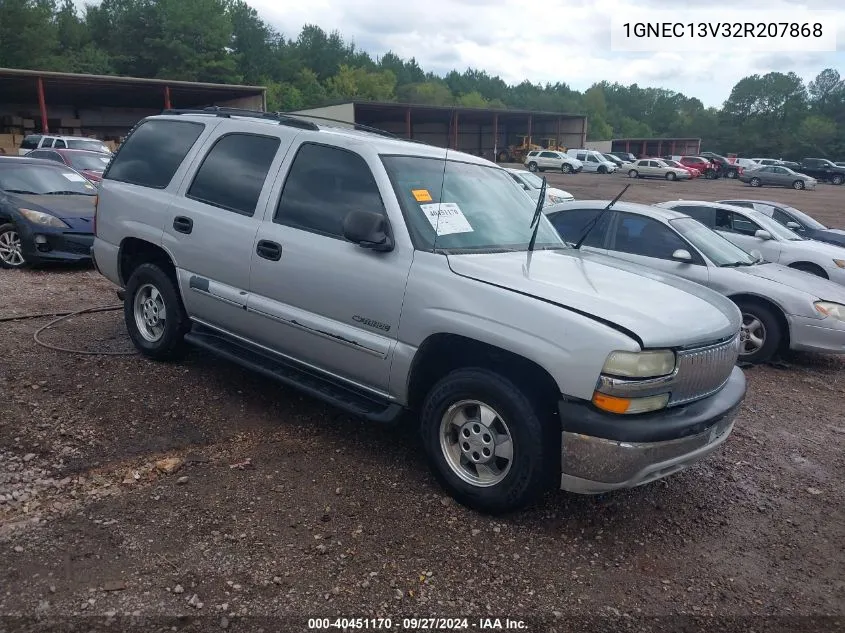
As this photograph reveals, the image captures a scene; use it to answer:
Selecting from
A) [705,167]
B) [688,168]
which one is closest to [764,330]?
[688,168]

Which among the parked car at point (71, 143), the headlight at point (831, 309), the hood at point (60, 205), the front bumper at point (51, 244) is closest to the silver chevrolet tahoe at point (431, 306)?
the headlight at point (831, 309)

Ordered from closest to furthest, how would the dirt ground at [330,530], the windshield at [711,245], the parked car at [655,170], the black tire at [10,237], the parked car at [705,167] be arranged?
1. the dirt ground at [330,530]
2. the windshield at [711,245]
3. the black tire at [10,237]
4. the parked car at [655,170]
5. the parked car at [705,167]

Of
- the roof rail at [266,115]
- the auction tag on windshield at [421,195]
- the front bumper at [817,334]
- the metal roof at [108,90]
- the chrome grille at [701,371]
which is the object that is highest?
the metal roof at [108,90]

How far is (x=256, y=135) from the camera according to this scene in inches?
181

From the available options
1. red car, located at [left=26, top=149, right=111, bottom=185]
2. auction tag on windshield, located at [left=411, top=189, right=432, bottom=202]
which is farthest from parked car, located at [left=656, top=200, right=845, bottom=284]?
red car, located at [left=26, top=149, right=111, bottom=185]

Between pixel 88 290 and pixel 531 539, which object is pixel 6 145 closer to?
pixel 88 290

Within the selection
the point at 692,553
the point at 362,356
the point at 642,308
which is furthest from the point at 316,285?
the point at 692,553

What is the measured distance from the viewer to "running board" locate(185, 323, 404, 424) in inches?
148

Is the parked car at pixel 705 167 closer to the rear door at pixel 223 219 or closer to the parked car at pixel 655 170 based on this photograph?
the parked car at pixel 655 170

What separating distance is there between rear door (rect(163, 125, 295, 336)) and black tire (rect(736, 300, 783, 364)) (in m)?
5.03

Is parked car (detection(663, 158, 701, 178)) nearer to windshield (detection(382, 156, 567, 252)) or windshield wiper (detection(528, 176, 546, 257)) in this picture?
windshield (detection(382, 156, 567, 252))

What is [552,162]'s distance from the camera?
48188 mm

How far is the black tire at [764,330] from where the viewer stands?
22.1 feet

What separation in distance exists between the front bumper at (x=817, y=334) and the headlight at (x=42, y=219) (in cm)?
881
